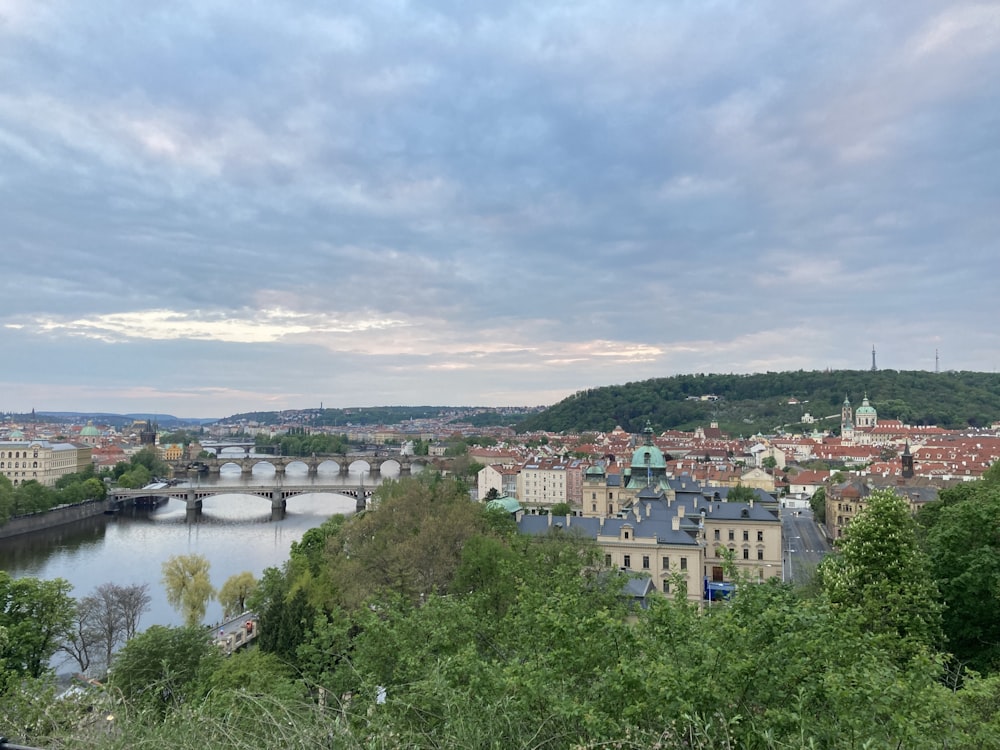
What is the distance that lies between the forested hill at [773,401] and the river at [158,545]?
7957cm

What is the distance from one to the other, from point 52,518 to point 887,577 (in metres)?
49.2

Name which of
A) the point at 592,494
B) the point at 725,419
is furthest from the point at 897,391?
the point at 592,494

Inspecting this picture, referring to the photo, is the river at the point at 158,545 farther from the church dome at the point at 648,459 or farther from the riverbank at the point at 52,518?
the church dome at the point at 648,459

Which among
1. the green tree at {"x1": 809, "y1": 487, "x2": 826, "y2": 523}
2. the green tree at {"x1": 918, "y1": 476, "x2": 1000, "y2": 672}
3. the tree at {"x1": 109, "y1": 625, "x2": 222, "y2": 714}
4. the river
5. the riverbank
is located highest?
the green tree at {"x1": 918, "y1": 476, "x2": 1000, "y2": 672}

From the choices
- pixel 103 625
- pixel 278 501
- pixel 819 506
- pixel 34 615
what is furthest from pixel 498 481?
pixel 34 615

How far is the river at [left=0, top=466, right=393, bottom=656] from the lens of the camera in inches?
1172

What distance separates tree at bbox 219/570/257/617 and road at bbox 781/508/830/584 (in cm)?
1994

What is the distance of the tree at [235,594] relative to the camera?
950 inches

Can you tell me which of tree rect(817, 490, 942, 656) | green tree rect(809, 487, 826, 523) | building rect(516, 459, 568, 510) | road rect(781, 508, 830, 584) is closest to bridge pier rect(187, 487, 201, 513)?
building rect(516, 459, 568, 510)

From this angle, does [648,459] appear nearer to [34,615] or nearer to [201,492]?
[34,615]

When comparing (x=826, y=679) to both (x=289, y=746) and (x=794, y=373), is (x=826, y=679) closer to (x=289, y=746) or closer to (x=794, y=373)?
(x=289, y=746)

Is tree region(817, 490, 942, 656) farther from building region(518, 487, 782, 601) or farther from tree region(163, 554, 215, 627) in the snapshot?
tree region(163, 554, 215, 627)

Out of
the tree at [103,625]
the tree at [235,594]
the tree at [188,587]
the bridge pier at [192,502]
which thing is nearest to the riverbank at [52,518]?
the bridge pier at [192,502]

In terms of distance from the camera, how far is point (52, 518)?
4344cm
